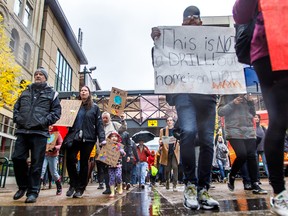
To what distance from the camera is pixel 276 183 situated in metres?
2.18

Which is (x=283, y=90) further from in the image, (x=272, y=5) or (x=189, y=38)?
(x=189, y=38)

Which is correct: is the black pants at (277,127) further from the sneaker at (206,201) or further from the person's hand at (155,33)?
the person's hand at (155,33)

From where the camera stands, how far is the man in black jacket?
14.3 feet

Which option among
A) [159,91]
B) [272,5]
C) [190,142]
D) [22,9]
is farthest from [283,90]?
[22,9]

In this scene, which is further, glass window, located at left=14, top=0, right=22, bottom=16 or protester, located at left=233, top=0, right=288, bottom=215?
glass window, located at left=14, top=0, right=22, bottom=16

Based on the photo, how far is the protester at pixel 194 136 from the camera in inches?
118

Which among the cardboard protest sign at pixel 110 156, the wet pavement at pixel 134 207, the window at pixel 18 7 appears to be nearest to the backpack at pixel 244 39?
the wet pavement at pixel 134 207

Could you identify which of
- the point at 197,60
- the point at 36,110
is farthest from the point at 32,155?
the point at 197,60

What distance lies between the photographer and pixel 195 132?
3.14m

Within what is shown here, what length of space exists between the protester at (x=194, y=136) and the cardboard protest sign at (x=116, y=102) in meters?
4.96

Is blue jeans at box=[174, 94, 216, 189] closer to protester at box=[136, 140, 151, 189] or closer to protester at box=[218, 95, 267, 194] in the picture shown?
protester at box=[218, 95, 267, 194]

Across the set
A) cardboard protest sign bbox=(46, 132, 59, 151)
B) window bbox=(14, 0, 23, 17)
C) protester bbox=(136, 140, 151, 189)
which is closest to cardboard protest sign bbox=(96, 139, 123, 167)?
cardboard protest sign bbox=(46, 132, 59, 151)

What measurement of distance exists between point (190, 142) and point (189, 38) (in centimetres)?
141

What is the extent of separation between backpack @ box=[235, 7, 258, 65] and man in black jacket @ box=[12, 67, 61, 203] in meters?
2.97
